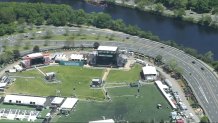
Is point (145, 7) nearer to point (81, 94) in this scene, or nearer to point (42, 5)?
point (42, 5)

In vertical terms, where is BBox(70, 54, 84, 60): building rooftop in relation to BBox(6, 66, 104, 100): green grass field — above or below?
above

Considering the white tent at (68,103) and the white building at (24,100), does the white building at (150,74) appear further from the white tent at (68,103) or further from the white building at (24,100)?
the white building at (24,100)

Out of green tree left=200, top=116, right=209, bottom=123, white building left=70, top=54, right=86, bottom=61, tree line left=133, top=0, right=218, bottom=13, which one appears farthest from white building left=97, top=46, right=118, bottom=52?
tree line left=133, top=0, right=218, bottom=13

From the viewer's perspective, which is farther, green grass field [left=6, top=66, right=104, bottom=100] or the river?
the river

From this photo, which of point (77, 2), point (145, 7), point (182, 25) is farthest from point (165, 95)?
point (77, 2)

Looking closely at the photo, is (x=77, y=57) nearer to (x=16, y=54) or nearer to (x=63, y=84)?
(x=63, y=84)

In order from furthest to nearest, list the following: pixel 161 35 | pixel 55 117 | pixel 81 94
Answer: pixel 161 35 < pixel 81 94 < pixel 55 117

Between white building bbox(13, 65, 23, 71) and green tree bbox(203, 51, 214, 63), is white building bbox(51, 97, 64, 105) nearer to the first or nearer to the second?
white building bbox(13, 65, 23, 71)
